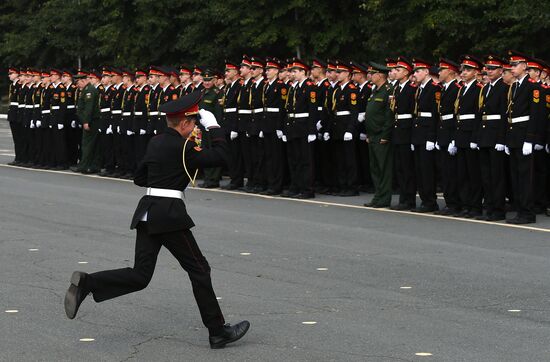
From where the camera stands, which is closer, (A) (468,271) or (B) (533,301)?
(B) (533,301)

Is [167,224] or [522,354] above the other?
[167,224]

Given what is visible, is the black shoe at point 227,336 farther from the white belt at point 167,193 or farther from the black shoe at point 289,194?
the black shoe at point 289,194

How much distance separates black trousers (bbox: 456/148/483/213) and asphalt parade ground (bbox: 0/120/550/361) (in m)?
0.60

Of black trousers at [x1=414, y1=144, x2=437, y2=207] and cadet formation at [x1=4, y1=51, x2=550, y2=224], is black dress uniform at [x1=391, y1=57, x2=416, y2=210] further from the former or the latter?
black trousers at [x1=414, y1=144, x2=437, y2=207]

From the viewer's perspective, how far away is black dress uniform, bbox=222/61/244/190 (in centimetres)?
2141

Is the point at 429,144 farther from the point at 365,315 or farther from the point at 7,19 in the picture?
the point at 7,19

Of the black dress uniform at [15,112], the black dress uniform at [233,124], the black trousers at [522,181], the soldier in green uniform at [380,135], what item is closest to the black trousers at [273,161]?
the black dress uniform at [233,124]

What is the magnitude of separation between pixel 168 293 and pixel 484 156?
6.85 metres

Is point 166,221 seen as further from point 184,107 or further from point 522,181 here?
point 522,181

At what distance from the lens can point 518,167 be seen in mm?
16141

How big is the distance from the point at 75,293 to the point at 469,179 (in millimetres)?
8963

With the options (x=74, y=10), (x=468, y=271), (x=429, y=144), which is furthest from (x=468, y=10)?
(x=74, y=10)

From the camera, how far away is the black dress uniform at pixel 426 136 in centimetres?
1723

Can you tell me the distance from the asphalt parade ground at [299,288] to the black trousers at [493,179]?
0.39 m
